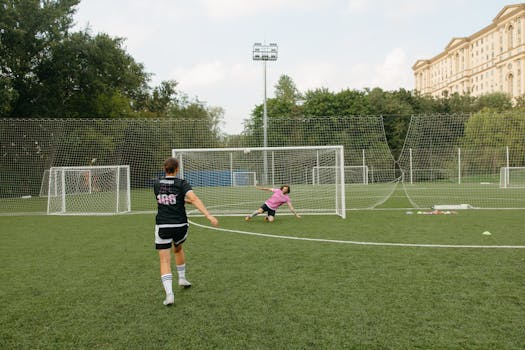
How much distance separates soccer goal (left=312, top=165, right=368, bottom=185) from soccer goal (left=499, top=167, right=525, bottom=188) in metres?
6.36

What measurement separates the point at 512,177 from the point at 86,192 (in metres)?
20.0

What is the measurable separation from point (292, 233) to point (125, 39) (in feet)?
89.7

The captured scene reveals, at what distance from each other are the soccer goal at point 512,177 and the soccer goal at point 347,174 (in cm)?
636

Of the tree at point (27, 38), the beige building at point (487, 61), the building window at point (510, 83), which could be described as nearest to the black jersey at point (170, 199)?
the tree at point (27, 38)

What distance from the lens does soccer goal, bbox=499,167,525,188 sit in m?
19.4

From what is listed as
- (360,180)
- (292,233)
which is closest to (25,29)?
(360,180)

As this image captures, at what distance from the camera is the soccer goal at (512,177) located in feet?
63.7

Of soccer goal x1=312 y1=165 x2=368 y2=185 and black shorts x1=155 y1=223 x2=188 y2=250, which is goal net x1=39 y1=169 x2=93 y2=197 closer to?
soccer goal x1=312 y1=165 x2=368 y2=185

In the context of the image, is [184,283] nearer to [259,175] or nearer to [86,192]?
[259,175]

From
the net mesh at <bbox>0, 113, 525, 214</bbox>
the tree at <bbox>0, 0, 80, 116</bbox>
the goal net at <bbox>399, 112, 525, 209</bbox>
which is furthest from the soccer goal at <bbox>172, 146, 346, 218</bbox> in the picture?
the tree at <bbox>0, 0, 80, 116</bbox>

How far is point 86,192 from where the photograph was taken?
1708cm

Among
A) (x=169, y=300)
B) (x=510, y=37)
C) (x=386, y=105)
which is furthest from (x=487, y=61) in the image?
(x=169, y=300)

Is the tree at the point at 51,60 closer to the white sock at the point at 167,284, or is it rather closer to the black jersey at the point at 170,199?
the black jersey at the point at 170,199

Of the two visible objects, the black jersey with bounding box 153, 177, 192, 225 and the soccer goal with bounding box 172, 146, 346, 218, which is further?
the soccer goal with bounding box 172, 146, 346, 218
